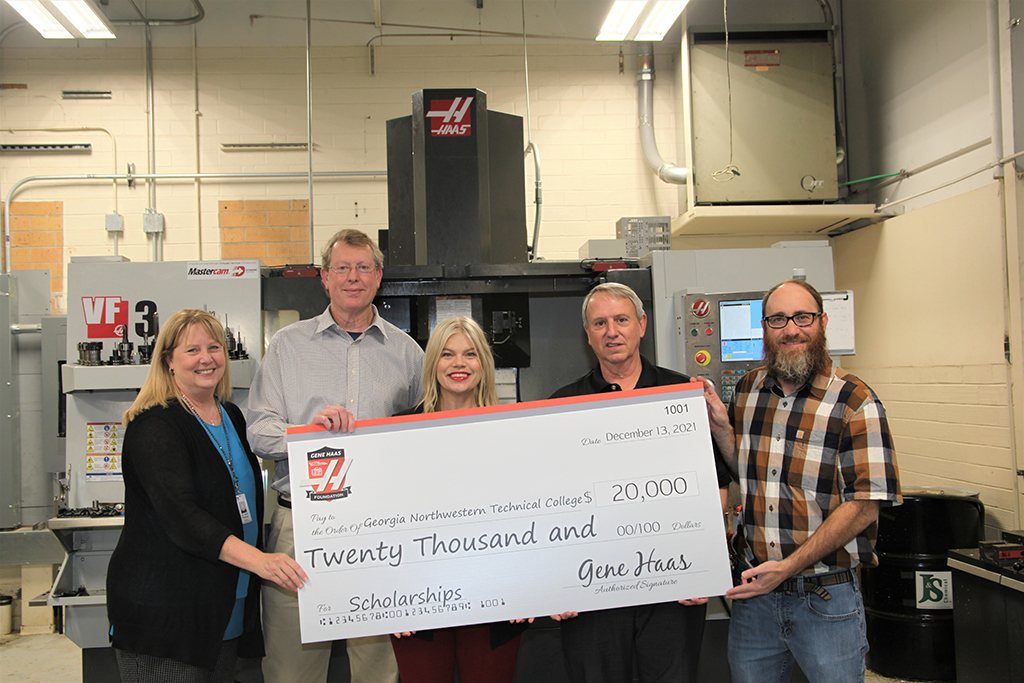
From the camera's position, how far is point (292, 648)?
204 centimetres

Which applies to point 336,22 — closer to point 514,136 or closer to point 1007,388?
point 514,136

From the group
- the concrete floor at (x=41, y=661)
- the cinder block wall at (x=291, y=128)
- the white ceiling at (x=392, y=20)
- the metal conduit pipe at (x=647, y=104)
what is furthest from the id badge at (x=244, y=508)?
the white ceiling at (x=392, y=20)

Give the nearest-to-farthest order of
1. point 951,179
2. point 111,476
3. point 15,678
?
point 111,476, point 15,678, point 951,179

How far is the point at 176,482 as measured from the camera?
1595 mm

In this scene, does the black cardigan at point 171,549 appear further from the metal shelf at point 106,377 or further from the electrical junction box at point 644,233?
the electrical junction box at point 644,233

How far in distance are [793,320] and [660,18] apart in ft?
9.92

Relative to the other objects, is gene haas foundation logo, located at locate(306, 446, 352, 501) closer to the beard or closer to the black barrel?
the beard

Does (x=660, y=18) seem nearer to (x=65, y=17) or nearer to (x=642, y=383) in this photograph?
(x=642, y=383)

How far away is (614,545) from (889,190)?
3.91 metres

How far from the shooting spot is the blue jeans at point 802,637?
1.51 metres

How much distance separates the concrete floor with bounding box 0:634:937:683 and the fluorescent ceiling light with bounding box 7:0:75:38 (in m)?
3.55

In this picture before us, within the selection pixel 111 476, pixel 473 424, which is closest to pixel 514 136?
pixel 473 424

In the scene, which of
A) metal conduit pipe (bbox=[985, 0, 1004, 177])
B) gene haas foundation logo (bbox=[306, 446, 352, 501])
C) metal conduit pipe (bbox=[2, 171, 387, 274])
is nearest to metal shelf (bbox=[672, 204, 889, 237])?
metal conduit pipe (bbox=[985, 0, 1004, 177])

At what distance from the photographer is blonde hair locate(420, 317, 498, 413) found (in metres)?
1.82
